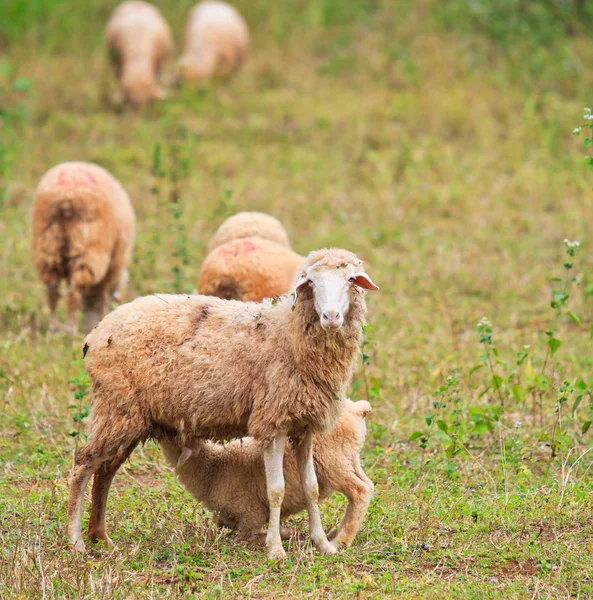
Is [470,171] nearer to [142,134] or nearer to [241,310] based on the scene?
[142,134]

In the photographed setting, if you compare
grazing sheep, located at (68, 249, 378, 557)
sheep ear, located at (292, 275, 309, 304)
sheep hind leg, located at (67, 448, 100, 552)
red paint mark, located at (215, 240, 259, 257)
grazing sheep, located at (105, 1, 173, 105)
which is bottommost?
sheep hind leg, located at (67, 448, 100, 552)

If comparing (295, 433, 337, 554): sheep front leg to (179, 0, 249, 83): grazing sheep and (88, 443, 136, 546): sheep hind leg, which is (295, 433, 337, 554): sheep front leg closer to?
(88, 443, 136, 546): sheep hind leg

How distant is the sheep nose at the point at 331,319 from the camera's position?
448 centimetres

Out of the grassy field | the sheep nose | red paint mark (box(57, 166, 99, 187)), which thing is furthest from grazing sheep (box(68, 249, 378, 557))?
red paint mark (box(57, 166, 99, 187))

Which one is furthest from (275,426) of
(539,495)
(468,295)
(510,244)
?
(510,244)

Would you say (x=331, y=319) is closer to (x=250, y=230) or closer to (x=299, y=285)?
(x=299, y=285)

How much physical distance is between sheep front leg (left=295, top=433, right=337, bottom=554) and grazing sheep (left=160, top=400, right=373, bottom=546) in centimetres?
19

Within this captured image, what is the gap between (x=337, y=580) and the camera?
4.48 m

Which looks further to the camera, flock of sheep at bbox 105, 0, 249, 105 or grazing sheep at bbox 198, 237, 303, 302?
flock of sheep at bbox 105, 0, 249, 105

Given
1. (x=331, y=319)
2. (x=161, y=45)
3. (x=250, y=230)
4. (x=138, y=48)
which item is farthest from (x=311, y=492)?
(x=161, y=45)

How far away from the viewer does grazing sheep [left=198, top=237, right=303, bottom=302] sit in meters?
7.04

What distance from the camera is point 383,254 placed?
1027 centimetres

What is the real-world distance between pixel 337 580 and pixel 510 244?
663cm

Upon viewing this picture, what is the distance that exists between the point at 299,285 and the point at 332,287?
185 millimetres
